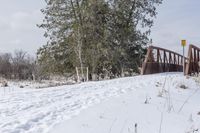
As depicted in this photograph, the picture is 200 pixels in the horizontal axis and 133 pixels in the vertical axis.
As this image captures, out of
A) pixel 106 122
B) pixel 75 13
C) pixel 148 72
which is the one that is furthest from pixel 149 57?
pixel 106 122

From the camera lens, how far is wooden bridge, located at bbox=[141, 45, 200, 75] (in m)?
16.6

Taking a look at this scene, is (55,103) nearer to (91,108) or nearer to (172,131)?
(91,108)

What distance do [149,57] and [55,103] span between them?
39.8ft

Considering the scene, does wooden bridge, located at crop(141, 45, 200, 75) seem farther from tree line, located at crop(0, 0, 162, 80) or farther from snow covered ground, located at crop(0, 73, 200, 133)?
snow covered ground, located at crop(0, 73, 200, 133)

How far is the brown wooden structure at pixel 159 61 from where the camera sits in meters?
17.5

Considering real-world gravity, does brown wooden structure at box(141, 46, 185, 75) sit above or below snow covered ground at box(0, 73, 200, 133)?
above

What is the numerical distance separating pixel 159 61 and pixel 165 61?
1215 mm

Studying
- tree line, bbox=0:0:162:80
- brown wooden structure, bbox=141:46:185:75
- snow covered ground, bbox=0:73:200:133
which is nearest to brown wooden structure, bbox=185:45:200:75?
brown wooden structure, bbox=141:46:185:75

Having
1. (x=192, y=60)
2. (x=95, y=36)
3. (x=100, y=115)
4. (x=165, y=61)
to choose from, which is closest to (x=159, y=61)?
(x=165, y=61)

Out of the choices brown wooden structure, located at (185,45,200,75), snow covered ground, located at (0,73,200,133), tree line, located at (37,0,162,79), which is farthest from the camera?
tree line, located at (37,0,162,79)

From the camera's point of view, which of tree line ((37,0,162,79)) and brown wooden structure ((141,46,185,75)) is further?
tree line ((37,0,162,79))

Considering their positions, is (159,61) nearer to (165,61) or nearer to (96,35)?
(165,61)

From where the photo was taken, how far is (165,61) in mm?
20484

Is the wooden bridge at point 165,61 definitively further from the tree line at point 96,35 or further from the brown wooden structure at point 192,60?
the tree line at point 96,35
